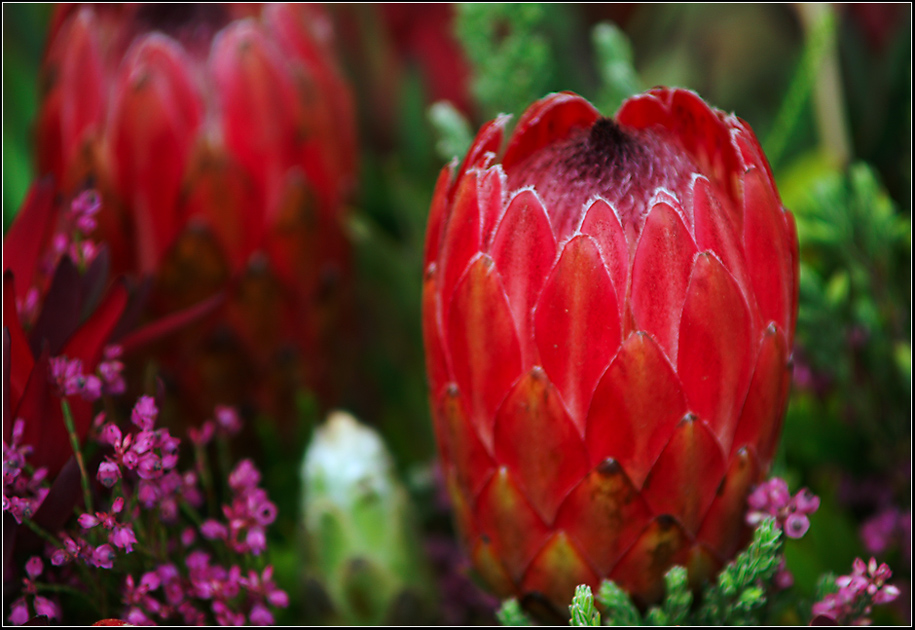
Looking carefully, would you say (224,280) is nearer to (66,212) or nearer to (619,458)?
(66,212)

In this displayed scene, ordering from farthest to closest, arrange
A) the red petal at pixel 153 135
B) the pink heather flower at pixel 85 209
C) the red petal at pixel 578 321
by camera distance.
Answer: the red petal at pixel 153 135 → the pink heather flower at pixel 85 209 → the red petal at pixel 578 321

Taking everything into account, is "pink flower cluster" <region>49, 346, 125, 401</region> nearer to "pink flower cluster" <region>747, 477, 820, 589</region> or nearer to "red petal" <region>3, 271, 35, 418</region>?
"red petal" <region>3, 271, 35, 418</region>

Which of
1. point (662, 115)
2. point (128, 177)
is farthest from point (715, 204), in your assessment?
point (128, 177)

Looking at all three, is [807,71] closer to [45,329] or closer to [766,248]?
[766,248]

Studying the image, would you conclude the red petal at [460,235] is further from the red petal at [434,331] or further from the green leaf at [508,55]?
the green leaf at [508,55]

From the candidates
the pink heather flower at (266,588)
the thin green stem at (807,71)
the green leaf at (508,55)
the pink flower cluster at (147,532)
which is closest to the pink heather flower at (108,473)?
the pink flower cluster at (147,532)

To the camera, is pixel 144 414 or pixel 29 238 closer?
pixel 144 414

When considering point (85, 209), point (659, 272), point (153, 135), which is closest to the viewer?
point (659, 272)

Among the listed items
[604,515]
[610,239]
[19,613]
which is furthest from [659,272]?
[19,613]
